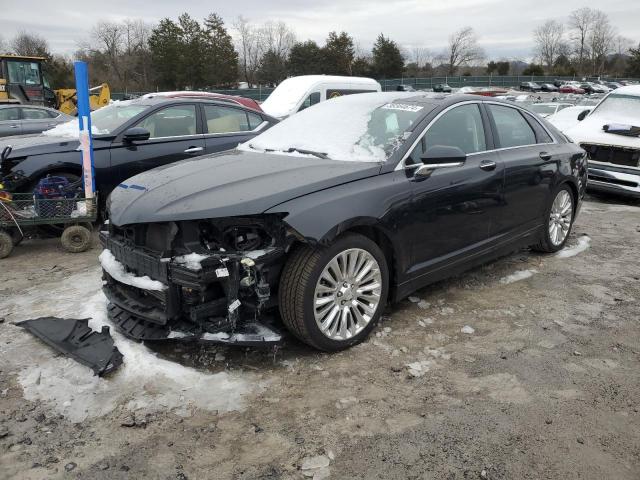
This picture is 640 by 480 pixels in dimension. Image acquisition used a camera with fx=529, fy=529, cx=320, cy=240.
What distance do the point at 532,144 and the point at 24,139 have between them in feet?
18.5

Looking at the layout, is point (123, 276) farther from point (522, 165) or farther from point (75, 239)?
point (522, 165)

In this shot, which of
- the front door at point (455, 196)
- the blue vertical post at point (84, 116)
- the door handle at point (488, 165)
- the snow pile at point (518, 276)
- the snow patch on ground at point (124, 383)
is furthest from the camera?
the blue vertical post at point (84, 116)

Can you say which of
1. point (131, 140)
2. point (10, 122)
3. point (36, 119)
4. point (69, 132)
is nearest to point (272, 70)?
point (36, 119)

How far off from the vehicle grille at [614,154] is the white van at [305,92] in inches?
250

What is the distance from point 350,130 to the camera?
398 centimetres

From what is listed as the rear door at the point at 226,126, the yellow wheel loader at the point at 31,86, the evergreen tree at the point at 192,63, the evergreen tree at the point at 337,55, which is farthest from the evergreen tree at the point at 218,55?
the rear door at the point at 226,126

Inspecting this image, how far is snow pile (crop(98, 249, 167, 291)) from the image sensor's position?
10.3 feet

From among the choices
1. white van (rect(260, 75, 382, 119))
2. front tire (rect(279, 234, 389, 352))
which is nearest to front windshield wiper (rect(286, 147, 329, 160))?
front tire (rect(279, 234, 389, 352))

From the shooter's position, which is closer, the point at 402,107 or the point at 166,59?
the point at 402,107

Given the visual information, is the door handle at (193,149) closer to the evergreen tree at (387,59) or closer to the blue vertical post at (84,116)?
the blue vertical post at (84,116)

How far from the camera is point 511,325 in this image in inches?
153

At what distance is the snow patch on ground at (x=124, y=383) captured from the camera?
2857mm

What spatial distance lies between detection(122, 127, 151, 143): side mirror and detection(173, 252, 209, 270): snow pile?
3591 millimetres

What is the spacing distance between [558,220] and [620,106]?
504 cm
